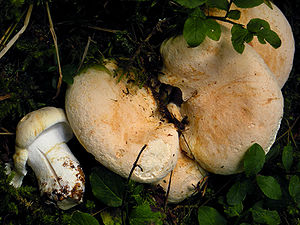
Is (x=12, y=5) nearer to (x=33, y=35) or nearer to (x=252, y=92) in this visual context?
(x=33, y=35)

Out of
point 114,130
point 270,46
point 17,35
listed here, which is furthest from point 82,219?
point 270,46

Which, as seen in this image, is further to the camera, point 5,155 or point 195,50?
point 5,155

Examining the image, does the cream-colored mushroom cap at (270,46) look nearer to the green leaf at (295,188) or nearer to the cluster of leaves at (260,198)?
the cluster of leaves at (260,198)

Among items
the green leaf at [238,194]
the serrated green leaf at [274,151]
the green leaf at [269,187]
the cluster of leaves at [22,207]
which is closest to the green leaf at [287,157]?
the serrated green leaf at [274,151]

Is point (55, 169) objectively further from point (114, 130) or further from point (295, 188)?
point (295, 188)

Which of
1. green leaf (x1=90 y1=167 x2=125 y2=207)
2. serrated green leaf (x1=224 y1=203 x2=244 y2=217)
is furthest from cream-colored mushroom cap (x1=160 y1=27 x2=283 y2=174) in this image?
green leaf (x1=90 y1=167 x2=125 y2=207)

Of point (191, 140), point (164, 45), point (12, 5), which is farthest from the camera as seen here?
point (191, 140)

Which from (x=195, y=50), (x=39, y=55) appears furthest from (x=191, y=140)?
(x=39, y=55)
